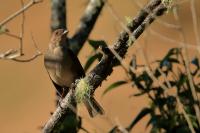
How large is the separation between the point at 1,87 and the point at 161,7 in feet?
36.7

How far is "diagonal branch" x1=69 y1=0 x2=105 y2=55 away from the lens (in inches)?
283

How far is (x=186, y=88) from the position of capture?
5855 millimetres

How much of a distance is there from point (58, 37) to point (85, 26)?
0.40m

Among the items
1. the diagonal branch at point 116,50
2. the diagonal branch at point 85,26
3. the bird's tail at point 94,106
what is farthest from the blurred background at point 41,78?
the diagonal branch at point 116,50

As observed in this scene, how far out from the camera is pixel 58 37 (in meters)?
7.04

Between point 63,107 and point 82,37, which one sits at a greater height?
point 82,37

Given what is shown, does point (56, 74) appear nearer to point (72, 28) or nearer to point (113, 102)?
point (113, 102)

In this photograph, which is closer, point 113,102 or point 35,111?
point 113,102

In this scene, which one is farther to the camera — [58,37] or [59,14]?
[59,14]

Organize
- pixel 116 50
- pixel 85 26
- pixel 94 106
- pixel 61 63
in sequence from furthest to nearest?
1. pixel 85 26
2. pixel 61 63
3. pixel 94 106
4. pixel 116 50

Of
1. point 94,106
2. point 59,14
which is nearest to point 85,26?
point 59,14

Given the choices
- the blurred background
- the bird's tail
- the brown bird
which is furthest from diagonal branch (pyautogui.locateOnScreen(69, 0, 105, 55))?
the blurred background

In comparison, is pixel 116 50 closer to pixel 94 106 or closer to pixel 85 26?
pixel 94 106

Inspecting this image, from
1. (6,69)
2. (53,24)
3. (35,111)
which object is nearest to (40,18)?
(6,69)
